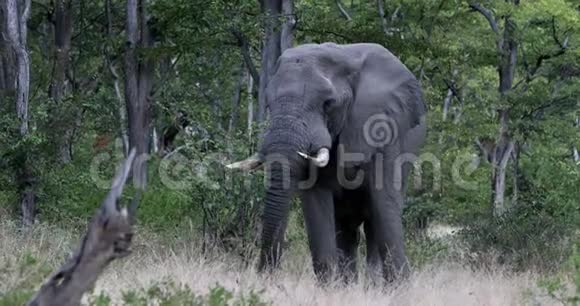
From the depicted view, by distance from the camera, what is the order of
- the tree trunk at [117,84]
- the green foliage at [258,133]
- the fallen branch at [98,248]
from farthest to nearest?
the tree trunk at [117,84], the green foliage at [258,133], the fallen branch at [98,248]

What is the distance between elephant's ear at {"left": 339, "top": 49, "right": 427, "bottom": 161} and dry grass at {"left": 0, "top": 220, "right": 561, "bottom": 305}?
1350 millimetres

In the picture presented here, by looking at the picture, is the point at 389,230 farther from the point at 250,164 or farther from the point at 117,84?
the point at 117,84

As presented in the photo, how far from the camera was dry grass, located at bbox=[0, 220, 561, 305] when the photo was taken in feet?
29.9

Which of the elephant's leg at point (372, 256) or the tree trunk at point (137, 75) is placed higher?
the tree trunk at point (137, 75)

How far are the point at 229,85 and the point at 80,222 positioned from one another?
23265mm

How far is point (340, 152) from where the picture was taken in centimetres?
1097

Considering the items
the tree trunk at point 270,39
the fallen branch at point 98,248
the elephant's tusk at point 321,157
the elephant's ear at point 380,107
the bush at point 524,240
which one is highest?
the tree trunk at point 270,39

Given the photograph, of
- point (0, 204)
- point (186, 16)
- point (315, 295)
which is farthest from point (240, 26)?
point (315, 295)

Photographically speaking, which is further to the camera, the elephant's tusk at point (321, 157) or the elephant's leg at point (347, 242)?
the elephant's leg at point (347, 242)

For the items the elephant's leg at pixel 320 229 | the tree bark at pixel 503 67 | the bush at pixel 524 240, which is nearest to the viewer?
the elephant's leg at pixel 320 229

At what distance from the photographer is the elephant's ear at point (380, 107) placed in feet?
36.4

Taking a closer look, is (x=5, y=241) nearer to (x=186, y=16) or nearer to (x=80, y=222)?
(x=80, y=222)

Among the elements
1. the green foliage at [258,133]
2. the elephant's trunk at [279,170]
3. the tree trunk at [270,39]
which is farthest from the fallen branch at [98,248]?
the tree trunk at [270,39]

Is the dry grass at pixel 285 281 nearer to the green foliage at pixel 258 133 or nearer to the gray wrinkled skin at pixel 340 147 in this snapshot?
the gray wrinkled skin at pixel 340 147
